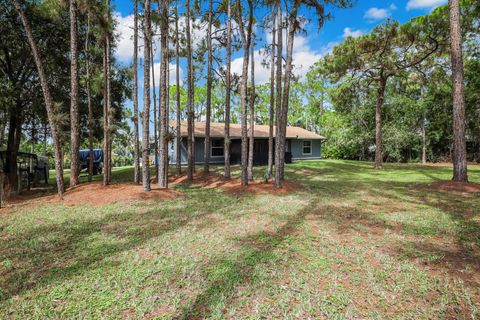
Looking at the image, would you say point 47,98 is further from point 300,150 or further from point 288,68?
point 300,150

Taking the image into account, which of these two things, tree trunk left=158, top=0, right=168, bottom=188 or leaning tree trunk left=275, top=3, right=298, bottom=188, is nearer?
leaning tree trunk left=275, top=3, right=298, bottom=188

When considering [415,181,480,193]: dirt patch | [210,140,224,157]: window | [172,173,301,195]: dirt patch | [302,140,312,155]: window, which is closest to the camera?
[415,181,480,193]: dirt patch

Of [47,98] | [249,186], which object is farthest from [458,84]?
[47,98]

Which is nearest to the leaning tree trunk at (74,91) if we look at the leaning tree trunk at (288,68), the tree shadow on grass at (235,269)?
the leaning tree trunk at (288,68)

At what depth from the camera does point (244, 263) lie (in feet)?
11.2

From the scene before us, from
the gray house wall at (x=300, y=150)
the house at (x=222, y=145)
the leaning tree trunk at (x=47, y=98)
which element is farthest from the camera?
the gray house wall at (x=300, y=150)

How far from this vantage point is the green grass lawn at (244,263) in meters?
2.50

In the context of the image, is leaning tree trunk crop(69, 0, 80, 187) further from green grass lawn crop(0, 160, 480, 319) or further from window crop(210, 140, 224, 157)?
window crop(210, 140, 224, 157)

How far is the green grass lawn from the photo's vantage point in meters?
2.50

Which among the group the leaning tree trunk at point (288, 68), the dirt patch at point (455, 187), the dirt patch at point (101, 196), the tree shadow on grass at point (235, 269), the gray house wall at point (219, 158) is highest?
the leaning tree trunk at point (288, 68)

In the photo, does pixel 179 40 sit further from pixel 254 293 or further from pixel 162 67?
pixel 254 293

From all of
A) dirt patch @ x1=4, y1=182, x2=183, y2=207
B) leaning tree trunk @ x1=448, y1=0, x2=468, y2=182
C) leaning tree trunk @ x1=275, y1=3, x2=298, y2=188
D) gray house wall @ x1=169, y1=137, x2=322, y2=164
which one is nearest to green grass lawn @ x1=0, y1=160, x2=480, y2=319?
dirt patch @ x1=4, y1=182, x2=183, y2=207

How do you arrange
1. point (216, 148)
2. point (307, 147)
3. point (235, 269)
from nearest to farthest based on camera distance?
point (235, 269), point (216, 148), point (307, 147)

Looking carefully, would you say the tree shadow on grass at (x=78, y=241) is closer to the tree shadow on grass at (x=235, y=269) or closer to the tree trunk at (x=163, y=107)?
the tree shadow on grass at (x=235, y=269)
